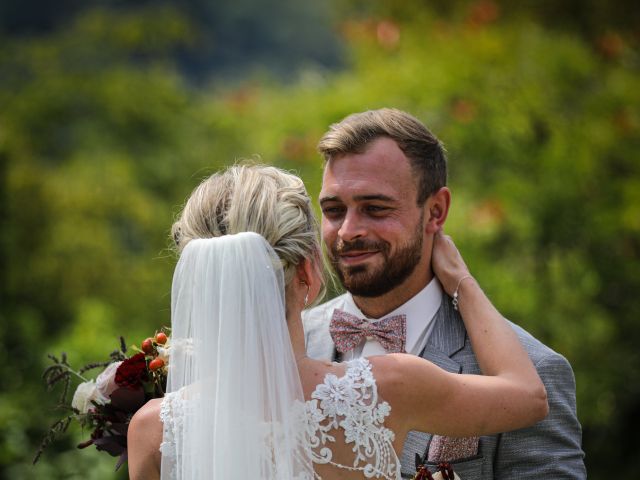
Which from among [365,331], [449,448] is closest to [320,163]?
[365,331]

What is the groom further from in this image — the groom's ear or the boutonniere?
the boutonniere

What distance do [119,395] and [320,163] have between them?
5443 millimetres

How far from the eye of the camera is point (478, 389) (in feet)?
9.56

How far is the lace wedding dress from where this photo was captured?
8.99ft

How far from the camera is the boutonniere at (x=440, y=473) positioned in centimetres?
300

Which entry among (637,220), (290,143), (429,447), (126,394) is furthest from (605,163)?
(126,394)

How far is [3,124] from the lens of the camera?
10914 millimetres

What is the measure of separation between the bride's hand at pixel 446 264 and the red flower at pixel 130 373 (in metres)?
1.29

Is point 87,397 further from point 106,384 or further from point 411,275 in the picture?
point 411,275

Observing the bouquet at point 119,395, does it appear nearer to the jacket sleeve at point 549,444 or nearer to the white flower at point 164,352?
the white flower at point 164,352

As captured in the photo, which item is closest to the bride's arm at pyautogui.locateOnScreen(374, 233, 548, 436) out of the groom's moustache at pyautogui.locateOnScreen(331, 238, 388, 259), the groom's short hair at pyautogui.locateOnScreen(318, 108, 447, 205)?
the groom's moustache at pyautogui.locateOnScreen(331, 238, 388, 259)

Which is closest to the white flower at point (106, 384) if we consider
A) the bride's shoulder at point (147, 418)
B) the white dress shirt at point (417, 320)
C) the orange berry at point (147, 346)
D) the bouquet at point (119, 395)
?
the bouquet at point (119, 395)

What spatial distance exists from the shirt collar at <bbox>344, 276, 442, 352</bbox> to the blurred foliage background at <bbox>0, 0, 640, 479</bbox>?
12.9 ft

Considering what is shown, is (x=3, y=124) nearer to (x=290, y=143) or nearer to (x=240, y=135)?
(x=240, y=135)
